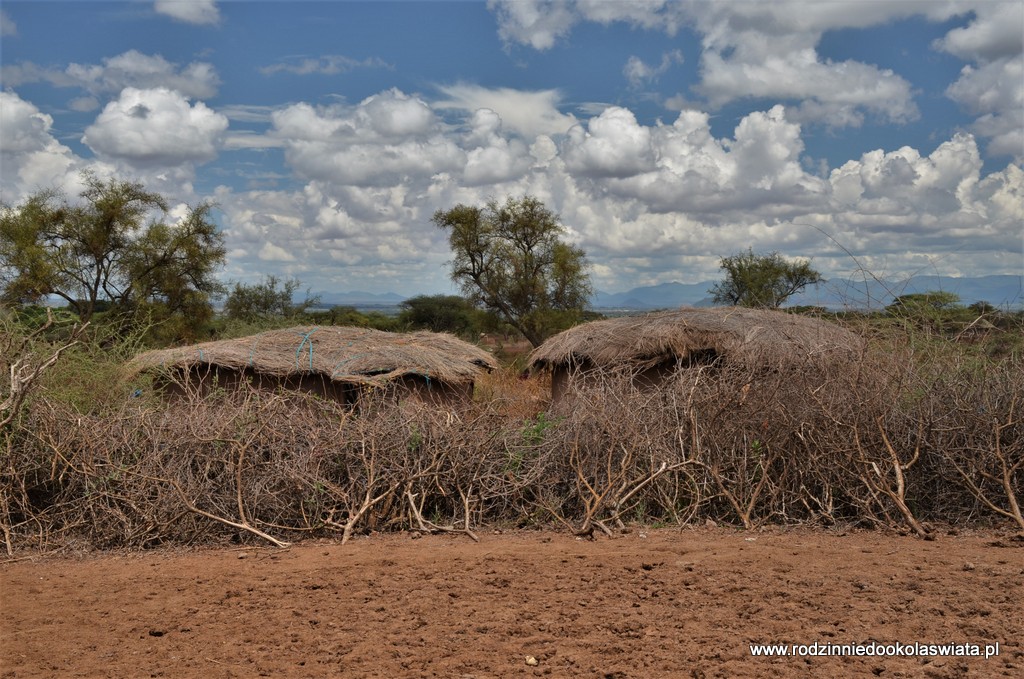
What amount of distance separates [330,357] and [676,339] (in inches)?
168

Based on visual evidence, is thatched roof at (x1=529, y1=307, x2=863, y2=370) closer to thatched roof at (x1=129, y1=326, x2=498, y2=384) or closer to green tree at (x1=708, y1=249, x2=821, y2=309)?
thatched roof at (x1=129, y1=326, x2=498, y2=384)

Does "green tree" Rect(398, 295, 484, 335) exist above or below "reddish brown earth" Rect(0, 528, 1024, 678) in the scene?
above

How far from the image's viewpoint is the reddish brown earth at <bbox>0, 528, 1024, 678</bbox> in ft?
12.3

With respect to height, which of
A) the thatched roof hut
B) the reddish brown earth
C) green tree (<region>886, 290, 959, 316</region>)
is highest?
green tree (<region>886, 290, 959, 316</region>)

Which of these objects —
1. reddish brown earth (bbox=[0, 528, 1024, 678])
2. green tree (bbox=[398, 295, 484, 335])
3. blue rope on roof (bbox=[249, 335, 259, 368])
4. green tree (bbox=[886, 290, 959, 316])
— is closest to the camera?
reddish brown earth (bbox=[0, 528, 1024, 678])

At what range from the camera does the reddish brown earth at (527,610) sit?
3764 mm

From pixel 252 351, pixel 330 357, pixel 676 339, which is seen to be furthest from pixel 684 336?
pixel 252 351

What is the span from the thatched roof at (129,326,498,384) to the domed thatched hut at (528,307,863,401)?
4.69 feet

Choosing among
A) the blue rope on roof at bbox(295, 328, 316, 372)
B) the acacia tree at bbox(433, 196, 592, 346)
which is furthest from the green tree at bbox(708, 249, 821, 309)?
the blue rope on roof at bbox(295, 328, 316, 372)

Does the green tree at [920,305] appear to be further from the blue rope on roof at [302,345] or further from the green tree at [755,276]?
the green tree at [755,276]

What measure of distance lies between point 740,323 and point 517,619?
26.2 ft

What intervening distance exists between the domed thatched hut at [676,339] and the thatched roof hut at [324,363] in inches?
58.0

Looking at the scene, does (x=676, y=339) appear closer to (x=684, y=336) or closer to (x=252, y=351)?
(x=684, y=336)

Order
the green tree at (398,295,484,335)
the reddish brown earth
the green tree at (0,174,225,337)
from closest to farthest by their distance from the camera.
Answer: the reddish brown earth
the green tree at (0,174,225,337)
the green tree at (398,295,484,335)
